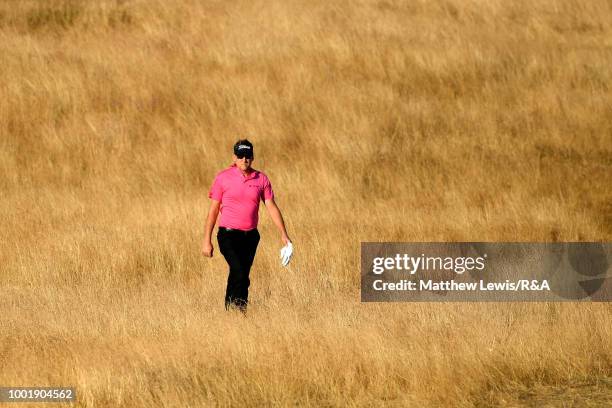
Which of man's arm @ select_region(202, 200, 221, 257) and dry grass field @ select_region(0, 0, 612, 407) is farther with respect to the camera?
man's arm @ select_region(202, 200, 221, 257)

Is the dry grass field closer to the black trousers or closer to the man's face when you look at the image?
the black trousers

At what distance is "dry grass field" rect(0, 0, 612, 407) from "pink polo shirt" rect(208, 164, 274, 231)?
0.91 meters

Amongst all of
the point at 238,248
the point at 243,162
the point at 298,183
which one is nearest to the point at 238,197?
the point at 243,162

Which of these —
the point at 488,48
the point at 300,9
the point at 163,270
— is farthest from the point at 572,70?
the point at 163,270

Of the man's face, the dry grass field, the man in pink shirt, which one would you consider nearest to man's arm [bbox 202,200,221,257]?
the man in pink shirt

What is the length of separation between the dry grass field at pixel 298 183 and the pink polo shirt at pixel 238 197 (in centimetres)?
91

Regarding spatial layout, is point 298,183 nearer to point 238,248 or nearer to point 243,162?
point 238,248

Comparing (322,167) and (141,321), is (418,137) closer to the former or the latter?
(322,167)

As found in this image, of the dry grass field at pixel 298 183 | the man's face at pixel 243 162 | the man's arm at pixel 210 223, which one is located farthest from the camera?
the man's arm at pixel 210 223

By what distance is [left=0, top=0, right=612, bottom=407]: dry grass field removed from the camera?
8.34m

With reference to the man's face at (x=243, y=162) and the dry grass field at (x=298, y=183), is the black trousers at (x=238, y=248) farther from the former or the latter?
the man's face at (x=243, y=162)

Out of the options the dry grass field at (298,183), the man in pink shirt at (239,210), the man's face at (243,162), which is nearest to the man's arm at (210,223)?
the man in pink shirt at (239,210)

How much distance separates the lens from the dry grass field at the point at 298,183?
328 inches

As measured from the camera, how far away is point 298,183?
16906 mm
